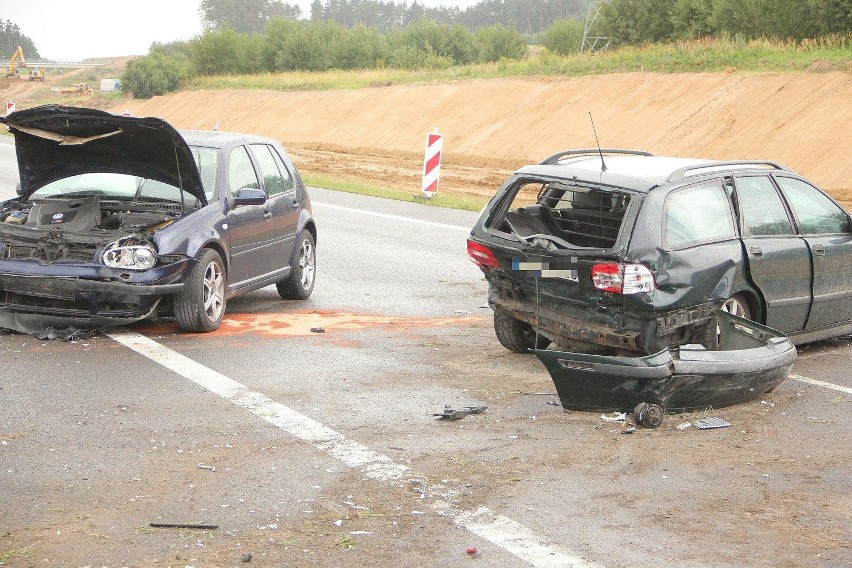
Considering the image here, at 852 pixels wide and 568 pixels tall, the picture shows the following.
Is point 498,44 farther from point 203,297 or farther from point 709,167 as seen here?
point 709,167

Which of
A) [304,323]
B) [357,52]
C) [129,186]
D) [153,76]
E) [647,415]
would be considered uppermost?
[129,186]

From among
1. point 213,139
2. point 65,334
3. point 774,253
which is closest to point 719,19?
point 213,139

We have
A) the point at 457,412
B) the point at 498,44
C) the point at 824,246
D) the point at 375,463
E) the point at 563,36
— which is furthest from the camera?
the point at 498,44

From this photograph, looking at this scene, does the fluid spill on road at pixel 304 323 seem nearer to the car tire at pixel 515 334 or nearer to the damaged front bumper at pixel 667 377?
the car tire at pixel 515 334

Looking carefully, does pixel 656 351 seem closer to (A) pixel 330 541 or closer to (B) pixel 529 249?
(B) pixel 529 249

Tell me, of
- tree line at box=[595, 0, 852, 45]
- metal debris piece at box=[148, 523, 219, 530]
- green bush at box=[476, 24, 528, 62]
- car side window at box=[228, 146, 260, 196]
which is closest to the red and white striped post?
car side window at box=[228, 146, 260, 196]

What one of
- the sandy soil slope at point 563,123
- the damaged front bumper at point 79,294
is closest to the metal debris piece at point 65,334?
the damaged front bumper at point 79,294

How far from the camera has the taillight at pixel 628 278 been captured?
8.35 m

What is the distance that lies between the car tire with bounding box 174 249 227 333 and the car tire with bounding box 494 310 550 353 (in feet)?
8.22

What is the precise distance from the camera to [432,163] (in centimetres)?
2459

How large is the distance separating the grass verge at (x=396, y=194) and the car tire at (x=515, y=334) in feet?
43.2

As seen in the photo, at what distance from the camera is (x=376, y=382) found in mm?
9055

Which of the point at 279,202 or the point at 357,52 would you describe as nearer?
the point at 279,202

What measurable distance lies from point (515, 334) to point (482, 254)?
87 centimetres
